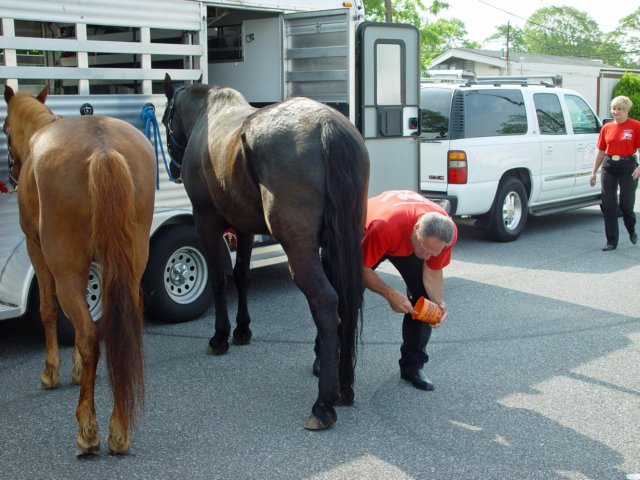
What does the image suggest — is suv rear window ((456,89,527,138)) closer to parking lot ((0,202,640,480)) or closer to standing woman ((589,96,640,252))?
standing woman ((589,96,640,252))

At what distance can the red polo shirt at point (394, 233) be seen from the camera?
5.07 meters

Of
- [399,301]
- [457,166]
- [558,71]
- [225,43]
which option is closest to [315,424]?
[399,301]

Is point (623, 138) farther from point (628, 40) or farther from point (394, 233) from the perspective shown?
point (628, 40)

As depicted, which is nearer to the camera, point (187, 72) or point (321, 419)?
point (321, 419)

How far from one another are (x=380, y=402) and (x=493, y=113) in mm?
6860

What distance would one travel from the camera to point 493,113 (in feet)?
36.6

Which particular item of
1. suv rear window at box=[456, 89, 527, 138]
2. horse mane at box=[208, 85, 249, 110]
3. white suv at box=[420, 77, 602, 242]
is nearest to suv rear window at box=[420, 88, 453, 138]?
white suv at box=[420, 77, 602, 242]

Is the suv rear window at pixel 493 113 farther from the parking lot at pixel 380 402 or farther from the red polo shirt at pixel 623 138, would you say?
the parking lot at pixel 380 402

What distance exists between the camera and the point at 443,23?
85.8ft

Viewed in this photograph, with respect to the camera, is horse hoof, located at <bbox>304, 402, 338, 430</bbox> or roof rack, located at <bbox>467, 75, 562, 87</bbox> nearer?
horse hoof, located at <bbox>304, 402, 338, 430</bbox>

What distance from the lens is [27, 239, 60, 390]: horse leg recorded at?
5461 millimetres

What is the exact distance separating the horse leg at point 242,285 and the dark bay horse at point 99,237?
1.83 metres

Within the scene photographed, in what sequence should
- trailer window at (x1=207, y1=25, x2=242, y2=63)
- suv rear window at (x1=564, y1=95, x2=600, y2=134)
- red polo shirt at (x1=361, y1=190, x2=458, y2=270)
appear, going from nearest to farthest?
red polo shirt at (x1=361, y1=190, x2=458, y2=270)
trailer window at (x1=207, y1=25, x2=242, y2=63)
suv rear window at (x1=564, y1=95, x2=600, y2=134)

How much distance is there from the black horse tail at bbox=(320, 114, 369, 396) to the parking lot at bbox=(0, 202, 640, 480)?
0.79 m
